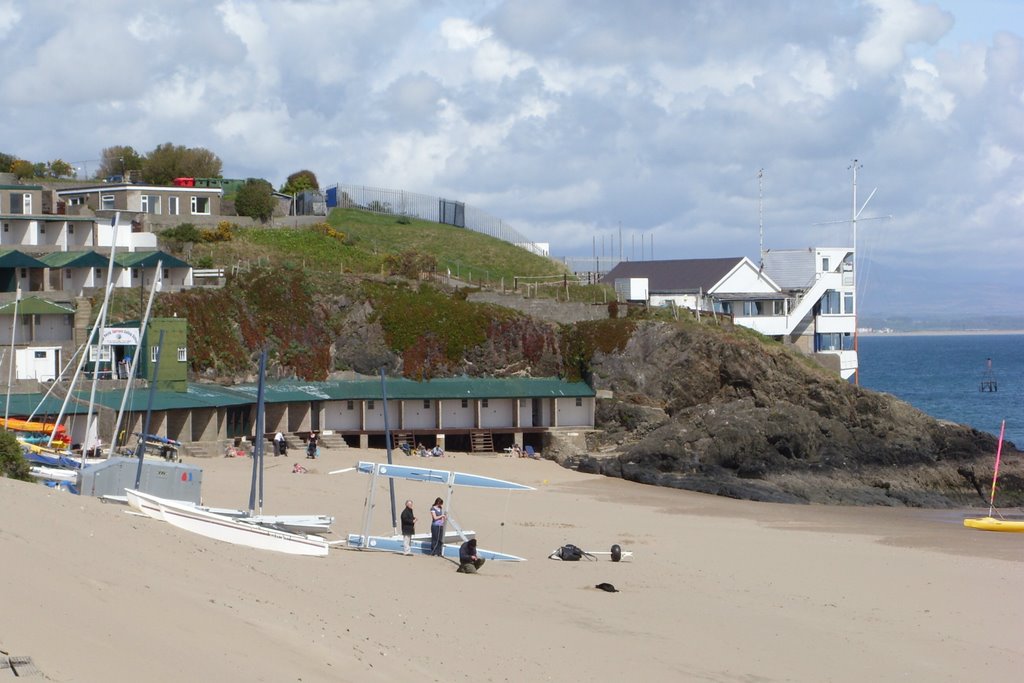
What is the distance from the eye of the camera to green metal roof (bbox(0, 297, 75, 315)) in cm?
4888

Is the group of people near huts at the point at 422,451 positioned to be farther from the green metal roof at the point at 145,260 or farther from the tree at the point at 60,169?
the tree at the point at 60,169

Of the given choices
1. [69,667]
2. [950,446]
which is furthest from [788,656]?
[950,446]

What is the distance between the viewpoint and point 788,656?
62.3 ft

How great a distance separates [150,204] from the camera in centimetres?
6838

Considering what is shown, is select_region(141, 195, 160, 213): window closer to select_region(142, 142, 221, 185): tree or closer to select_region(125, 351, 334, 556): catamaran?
select_region(142, 142, 221, 185): tree

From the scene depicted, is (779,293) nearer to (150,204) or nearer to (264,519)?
(150,204)

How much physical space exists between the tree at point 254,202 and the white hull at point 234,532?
169 feet

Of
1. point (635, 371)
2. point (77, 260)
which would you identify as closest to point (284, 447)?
point (77, 260)

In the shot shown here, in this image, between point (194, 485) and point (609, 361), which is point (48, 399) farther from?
point (609, 361)

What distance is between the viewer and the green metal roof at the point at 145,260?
178 feet

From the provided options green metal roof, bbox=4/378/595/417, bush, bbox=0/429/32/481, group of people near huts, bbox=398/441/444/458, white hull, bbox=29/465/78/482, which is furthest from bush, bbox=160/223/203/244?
bush, bbox=0/429/32/481

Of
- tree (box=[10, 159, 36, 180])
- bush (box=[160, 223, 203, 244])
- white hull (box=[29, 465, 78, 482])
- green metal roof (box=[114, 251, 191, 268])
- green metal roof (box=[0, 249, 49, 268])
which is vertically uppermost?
tree (box=[10, 159, 36, 180])

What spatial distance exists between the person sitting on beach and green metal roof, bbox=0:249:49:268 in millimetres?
35744

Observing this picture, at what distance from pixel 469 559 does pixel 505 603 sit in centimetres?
292
